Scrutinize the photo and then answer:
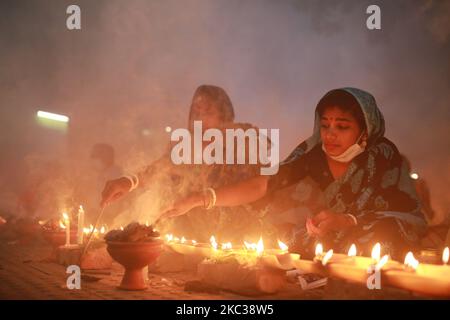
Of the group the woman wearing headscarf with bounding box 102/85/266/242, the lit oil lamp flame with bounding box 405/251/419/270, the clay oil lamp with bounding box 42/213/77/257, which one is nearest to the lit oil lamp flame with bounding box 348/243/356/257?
the lit oil lamp flame with bounding box 405/251/419/270

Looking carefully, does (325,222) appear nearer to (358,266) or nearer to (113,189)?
(358,266)

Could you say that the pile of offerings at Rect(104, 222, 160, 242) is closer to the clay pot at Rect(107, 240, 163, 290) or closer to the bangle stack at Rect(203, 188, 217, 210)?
the clay pot at Rect(107, 240, 163, 290)

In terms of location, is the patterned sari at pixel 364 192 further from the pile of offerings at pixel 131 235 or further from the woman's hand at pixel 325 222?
the pile of offerings at pixel 131 235

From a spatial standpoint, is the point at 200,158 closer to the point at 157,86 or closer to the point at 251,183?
the point at 251,183

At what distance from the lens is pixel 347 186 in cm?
521

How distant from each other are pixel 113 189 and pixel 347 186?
3054mm

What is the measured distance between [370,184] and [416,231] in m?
0.77

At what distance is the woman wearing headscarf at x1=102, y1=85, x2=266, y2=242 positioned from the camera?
607 centimetres

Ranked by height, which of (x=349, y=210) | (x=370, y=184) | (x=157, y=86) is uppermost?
(x=157, y=86)

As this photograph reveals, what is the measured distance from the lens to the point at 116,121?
8039mm

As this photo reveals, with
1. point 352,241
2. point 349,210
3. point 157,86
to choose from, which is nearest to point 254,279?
point 352,241

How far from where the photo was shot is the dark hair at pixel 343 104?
5211mm

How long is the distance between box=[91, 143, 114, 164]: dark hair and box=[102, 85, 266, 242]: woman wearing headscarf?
184 cm

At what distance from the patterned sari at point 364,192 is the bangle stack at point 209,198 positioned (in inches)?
32.7
